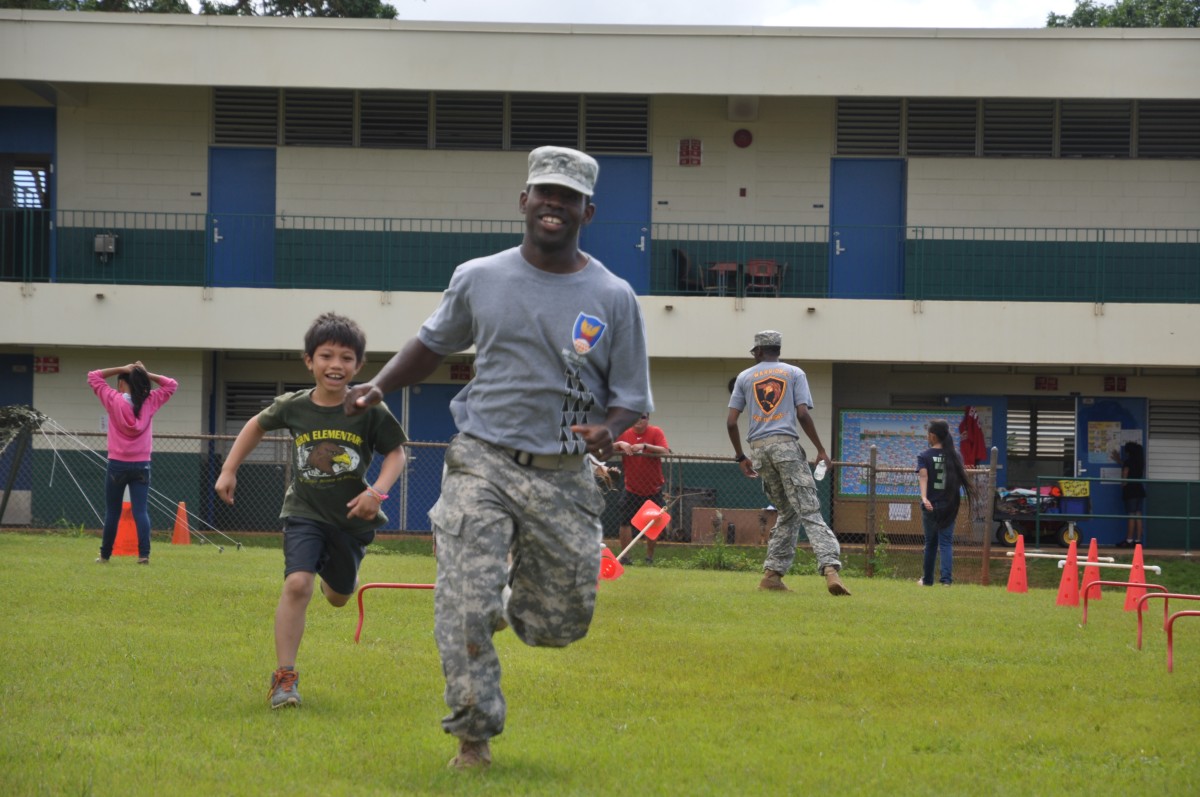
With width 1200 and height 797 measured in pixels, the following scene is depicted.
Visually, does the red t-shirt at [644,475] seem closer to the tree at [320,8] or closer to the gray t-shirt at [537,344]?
the gray t-shirt at [537,344]

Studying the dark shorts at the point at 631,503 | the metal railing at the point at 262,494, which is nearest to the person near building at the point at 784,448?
the dark shorts at the point at 631,503

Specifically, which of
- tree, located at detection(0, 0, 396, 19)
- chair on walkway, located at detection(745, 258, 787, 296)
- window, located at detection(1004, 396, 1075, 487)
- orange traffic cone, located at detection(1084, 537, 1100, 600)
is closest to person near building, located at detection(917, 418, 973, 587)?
orange traffic cone, located at detection(1084, 537, 1100, 600)

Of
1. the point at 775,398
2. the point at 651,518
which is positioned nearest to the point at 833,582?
the point at 775,398

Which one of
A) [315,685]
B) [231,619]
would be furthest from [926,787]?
[231,619]

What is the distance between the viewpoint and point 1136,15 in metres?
44.2

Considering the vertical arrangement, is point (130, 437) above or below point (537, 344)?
below

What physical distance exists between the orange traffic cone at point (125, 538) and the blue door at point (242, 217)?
9318 mm

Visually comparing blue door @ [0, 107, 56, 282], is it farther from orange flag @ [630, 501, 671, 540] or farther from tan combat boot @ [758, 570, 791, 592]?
tan combat boot @ [758, 570, 791, 592]

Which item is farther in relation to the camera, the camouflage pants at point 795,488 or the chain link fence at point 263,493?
the chain link fence at point 263,493

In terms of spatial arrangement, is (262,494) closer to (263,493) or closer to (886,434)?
(263,493)

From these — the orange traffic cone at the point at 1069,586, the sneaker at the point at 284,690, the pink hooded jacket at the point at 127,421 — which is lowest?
the orange traffic cone at the point at 1069,586

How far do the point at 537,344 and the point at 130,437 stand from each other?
1033 centimetres

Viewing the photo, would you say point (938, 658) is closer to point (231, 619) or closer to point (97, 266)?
point (231, 619)

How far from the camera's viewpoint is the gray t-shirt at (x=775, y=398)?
43.4 feet
